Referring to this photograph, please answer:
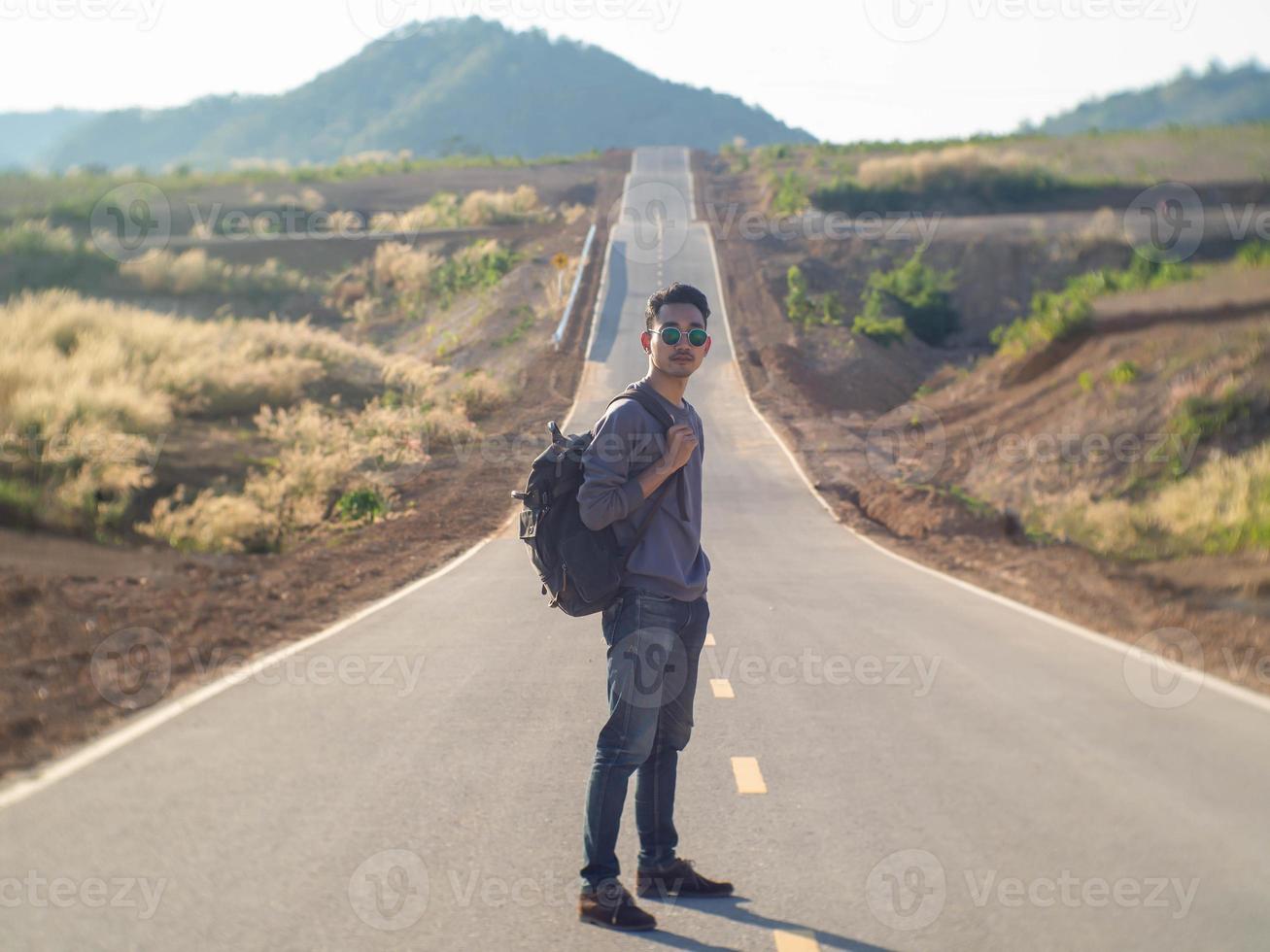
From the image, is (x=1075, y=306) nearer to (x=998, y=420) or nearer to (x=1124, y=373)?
(x=998, y=420)

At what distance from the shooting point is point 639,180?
76.0 meters

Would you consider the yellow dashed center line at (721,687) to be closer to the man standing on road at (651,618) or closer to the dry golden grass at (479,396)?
the man standing on road at (651,618)

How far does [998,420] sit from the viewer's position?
27.6m

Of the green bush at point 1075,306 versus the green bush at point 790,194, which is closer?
the green bush at point 1075,306

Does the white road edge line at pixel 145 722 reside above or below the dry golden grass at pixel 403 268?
below

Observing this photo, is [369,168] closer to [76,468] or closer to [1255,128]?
[1255,128]

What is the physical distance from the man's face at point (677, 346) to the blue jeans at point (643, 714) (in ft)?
2.93

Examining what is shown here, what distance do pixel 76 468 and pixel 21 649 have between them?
287 inches

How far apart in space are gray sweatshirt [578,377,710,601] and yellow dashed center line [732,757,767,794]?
71.0 inches

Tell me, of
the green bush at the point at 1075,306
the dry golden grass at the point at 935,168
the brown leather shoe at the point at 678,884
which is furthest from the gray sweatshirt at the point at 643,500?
the dry golden grass at the point at 935,168

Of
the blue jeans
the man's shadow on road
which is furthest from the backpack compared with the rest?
the man's shadow on road

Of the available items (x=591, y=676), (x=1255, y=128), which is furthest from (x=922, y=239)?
(x=591, y=676)

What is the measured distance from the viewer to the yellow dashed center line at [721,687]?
8211 millimetres

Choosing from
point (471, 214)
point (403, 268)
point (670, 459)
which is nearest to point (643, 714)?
point (670, 459)
